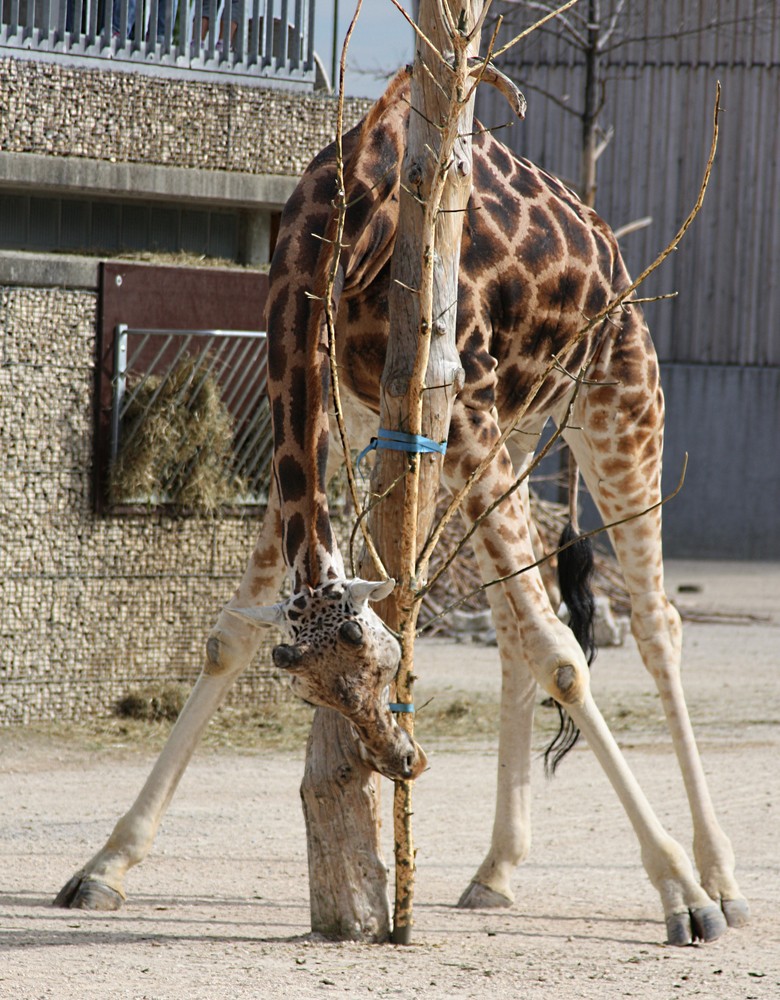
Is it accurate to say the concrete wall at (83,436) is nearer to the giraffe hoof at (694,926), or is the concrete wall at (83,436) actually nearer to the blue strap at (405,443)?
the blue strap at (405,443)

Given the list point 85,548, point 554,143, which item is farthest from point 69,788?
point 554,143

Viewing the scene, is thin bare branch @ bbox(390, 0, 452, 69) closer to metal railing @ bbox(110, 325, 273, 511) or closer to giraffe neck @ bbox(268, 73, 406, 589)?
giraffe neck @ bbox(268, 73, 406, 589)

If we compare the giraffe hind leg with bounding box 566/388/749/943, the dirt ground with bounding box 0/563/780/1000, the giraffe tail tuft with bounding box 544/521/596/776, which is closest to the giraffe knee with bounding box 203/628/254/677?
the dirt ground with bounding box 0/563/780/1000

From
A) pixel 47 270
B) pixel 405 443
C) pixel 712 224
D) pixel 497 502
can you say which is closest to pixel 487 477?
pixel 497 502

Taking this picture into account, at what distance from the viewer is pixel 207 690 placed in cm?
486

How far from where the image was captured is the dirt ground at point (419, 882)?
12.4ft

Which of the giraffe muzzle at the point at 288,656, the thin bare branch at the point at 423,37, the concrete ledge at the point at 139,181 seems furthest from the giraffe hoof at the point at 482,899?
the concrete ledge at the point at 139,181

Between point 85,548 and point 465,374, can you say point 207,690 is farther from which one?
point 85,548

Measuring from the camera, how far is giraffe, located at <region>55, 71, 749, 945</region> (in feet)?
12.1

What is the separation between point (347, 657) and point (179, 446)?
4444 mm

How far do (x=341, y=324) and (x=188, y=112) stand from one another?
368cm

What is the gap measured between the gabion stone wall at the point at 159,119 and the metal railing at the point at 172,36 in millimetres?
205

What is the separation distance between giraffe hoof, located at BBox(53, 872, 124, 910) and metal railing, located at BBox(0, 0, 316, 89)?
4719 mm

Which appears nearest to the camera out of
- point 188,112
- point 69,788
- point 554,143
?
point 69,788
